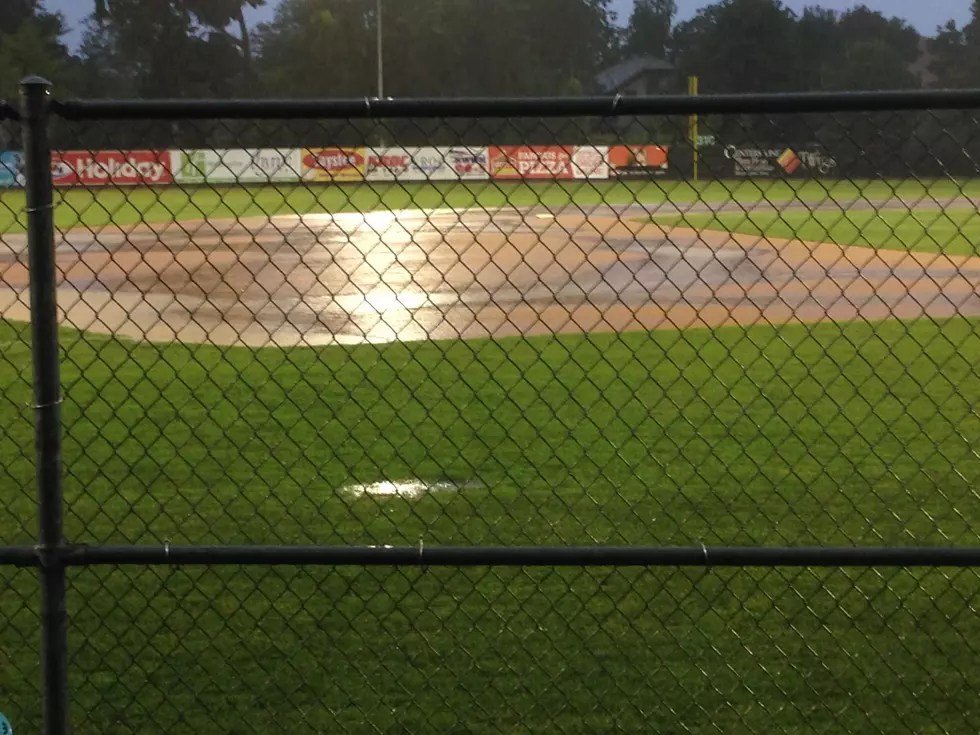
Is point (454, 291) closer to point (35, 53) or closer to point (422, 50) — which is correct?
point (35, 53)

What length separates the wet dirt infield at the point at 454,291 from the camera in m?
11.3

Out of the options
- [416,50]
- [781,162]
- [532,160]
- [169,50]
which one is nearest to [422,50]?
[416,50]

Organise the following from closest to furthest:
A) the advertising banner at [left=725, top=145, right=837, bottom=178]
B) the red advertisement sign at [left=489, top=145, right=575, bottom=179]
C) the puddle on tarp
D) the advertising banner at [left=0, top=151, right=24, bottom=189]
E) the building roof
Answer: the red advertisement sign at [left=489, top=145, right=575, bottom=179] < the advertising banner at [left=725, top=145, right=837, bottom=178] < the advertising banner at [left=0, top=151, right=24, bottom=189] < the puddle on tarp < the building roof

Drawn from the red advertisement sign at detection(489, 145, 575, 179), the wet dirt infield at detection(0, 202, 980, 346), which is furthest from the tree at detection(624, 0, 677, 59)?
the wet dirt infield at detection(0, 202, 980, 346)

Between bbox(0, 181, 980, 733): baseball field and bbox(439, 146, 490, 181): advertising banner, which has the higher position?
bbox(439, 146, 490, 181): advertising banner

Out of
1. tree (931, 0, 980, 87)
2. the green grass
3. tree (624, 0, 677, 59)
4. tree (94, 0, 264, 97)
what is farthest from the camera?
tree (624, 0, 677, 59)

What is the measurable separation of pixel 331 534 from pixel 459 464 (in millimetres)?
1454

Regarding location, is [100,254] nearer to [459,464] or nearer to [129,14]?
[459,464]

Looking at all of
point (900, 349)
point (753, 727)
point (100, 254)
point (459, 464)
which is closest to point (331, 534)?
point (459, 464)

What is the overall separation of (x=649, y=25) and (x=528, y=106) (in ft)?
320

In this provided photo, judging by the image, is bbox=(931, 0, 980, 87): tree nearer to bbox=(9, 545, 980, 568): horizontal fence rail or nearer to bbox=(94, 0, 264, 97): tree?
bbox=(94, 0, 264, 97): tree

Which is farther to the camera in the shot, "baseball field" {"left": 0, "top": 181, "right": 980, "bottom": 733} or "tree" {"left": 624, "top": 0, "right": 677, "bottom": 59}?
"tree" {"left": 624, "top": 0, "right": 677, "bottom": 59}

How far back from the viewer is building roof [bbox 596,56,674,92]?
76188mm

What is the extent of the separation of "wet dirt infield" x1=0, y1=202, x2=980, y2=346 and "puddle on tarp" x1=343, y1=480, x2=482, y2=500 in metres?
2.32
